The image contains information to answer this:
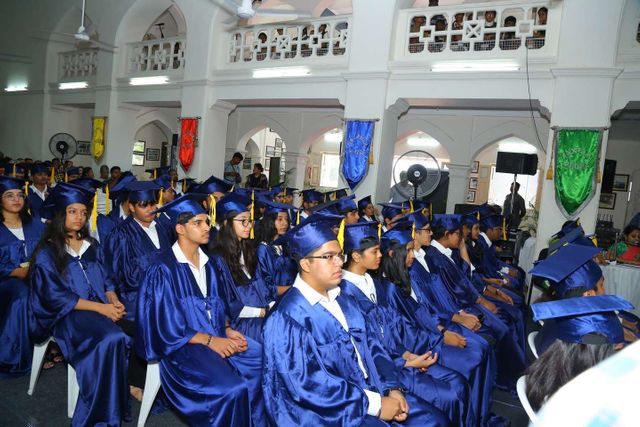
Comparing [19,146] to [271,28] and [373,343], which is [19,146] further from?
[373,343]

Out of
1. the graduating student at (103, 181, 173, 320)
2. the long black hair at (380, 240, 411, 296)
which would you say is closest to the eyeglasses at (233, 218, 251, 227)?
the graduating student at (103, 181, 173, 320)

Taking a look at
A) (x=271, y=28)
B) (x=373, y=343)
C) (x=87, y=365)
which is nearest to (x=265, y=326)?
(x=373, y=343)

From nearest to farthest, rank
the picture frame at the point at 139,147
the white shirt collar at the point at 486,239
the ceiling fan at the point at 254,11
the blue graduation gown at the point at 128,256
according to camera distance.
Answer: the blue graduation gown at the point at 128,256 → the white shirt collar at the point at 486,239 → the ceiling fan at the point at 254,11 → the picture frame at the point at 139,147

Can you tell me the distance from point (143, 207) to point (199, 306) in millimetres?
1597

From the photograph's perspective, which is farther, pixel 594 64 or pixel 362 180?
pixel 362 180

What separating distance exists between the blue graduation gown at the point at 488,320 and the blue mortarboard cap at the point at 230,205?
6.17ft

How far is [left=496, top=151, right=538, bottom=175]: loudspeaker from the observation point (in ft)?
26.8

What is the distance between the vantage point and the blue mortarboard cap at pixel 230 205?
3.76 metres

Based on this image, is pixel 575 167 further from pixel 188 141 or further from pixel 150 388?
pixel 188 141

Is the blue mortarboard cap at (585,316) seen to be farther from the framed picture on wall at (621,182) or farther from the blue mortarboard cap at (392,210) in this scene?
the framed picture on wall at (621,182)

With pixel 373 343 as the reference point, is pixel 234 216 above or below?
above

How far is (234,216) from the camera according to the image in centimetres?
375

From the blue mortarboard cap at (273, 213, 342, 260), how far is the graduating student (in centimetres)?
186

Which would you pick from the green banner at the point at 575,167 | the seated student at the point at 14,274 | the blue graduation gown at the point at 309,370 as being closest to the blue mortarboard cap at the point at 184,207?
the blue graduation gown at the point at 309,370
